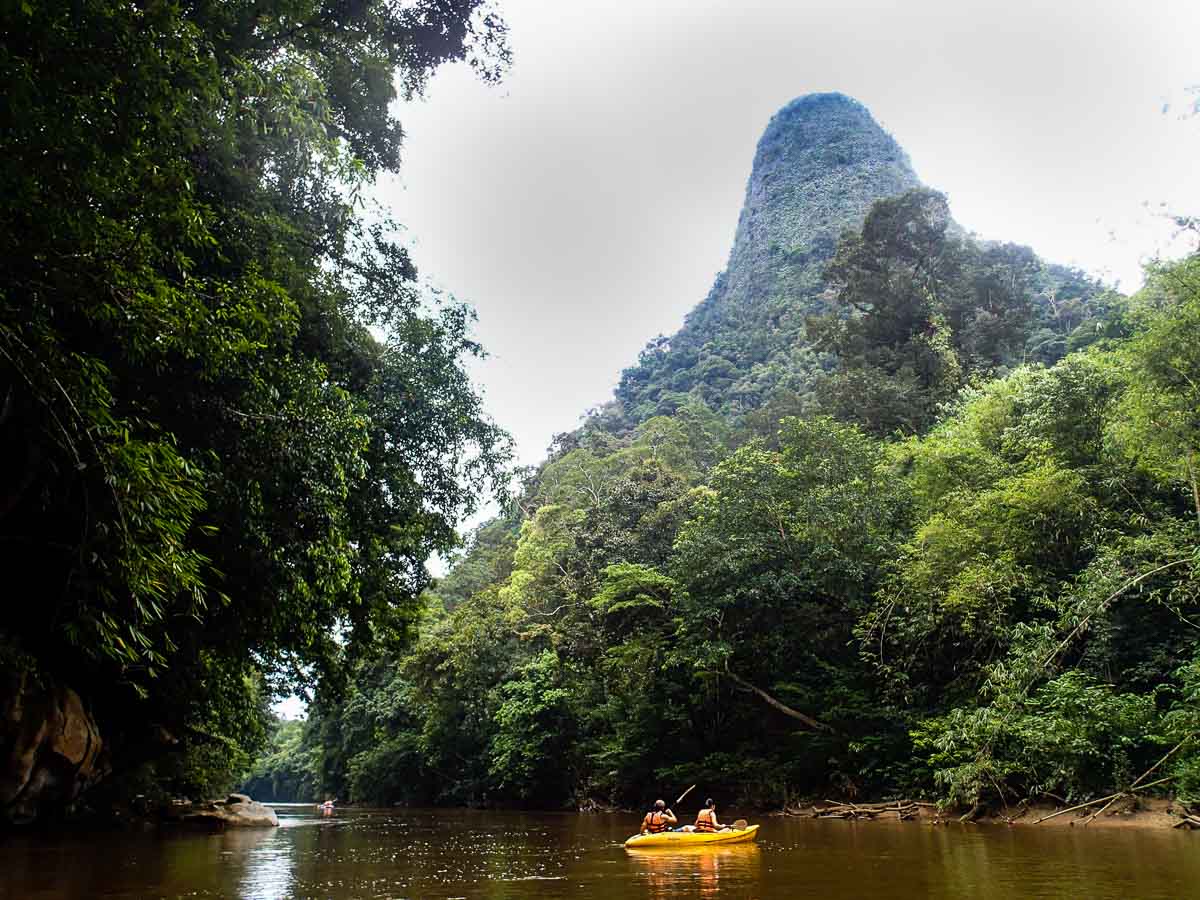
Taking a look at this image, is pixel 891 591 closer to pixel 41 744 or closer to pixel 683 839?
pixel 683 839

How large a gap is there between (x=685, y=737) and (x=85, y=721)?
15.6 metres

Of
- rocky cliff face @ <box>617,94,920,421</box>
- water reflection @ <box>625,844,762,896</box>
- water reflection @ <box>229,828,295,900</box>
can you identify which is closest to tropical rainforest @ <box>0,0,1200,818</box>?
water reflection @ <box>229,828,295,900</box>

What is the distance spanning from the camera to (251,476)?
8.07 meters

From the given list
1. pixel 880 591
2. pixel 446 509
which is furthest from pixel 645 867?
pixel 880 591

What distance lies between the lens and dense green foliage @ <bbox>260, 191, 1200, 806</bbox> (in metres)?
13.2

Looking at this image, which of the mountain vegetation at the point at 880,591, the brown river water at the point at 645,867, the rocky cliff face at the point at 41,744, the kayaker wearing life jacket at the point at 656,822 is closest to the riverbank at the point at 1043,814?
the mountain vegetation at the point at 880,591

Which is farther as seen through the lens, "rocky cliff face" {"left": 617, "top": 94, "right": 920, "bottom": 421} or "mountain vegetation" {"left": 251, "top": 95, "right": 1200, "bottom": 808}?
"rocky cliff face" {"left": 617, "top": 94, "right": 920, "bottom": 421}

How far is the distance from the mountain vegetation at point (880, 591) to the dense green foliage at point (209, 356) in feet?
11.3

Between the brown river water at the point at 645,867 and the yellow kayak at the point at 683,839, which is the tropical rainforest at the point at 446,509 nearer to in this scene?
the brown river water at the point at 645,867

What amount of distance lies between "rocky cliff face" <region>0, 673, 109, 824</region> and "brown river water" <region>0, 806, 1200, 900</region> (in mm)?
887

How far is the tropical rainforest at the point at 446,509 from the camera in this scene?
557 centimetres

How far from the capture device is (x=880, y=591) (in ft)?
56.5

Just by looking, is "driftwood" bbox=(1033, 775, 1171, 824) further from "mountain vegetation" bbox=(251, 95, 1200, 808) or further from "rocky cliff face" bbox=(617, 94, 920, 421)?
"rocky cliff face" bbox=(617, 94, 920, 421)

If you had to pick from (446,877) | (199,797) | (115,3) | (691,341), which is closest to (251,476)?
(115,3)
